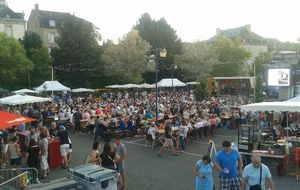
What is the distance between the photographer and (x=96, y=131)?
761 inches

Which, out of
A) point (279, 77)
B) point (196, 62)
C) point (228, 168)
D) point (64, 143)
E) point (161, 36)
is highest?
point (161, 36)

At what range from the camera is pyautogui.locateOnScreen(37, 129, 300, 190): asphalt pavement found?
10812 millimetres

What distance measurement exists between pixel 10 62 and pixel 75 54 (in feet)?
25.8

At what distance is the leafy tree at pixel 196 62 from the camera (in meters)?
50.3

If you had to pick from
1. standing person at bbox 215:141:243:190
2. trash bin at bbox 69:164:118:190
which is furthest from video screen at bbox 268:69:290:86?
trash bin at bbox 69:164:118:190

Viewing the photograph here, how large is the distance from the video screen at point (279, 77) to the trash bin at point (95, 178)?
969 inches

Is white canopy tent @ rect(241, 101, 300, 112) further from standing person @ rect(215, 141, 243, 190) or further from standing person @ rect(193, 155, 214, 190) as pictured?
standing person @ rect(193, 155, 214, 190)

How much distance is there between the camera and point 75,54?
47.1 m

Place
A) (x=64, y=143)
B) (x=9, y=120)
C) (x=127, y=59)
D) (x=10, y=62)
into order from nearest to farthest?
(x=9, y=120) < (x=64, y=143) < (x=10, y=62) < (x=127, y=59)

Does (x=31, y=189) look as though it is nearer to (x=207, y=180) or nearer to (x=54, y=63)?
(x=207, y=180)

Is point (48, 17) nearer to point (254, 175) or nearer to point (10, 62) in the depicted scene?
point (10, 62)

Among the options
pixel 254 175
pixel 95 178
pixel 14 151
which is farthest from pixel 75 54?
pixel 254 175

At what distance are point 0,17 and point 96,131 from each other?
5092cm

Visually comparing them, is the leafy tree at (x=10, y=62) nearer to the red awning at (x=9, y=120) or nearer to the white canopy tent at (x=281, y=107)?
the red awning at (x=9, y=120)
